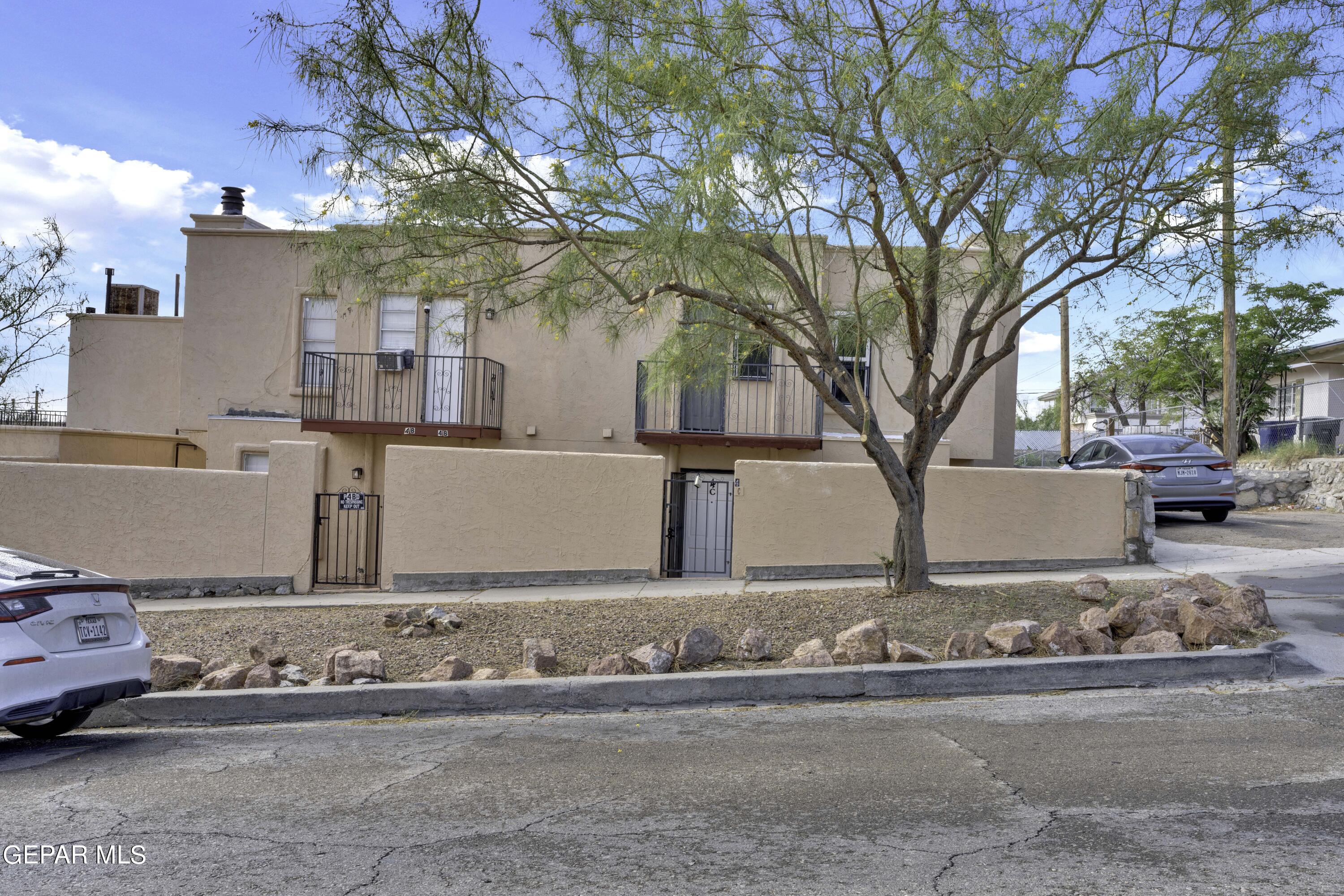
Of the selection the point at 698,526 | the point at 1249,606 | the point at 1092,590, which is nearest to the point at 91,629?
the point at 1092,590

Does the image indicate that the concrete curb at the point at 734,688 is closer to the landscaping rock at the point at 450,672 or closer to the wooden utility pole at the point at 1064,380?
the landscaping rock at the point at 450,672

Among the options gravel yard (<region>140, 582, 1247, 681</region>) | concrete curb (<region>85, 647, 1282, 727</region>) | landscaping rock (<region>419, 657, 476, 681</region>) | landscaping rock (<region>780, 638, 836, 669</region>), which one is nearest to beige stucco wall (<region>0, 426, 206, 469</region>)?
gravel yard (<region>140, 582, 1247, 681</region>)

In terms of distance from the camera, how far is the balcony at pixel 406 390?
18.1 m

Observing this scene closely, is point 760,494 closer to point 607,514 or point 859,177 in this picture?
point 607,514

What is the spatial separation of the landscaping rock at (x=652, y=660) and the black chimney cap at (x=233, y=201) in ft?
53.7

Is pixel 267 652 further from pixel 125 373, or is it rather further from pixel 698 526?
pixel 125 373

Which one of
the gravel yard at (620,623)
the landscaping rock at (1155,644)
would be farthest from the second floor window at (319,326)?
the landscaping rock at (1155,644)

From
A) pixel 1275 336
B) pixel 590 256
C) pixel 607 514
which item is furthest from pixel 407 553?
pixel 1275 336

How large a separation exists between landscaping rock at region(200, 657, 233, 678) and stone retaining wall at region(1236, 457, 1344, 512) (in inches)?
724

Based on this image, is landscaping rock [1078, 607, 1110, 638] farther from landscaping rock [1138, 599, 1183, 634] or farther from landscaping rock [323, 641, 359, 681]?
landscaping rock [323, 641, 359, 681]

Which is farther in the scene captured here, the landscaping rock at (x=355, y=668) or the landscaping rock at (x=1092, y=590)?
the landscaping rock at (x=1092, y=590)

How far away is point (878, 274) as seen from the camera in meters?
16.4

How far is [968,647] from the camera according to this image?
25.4ft

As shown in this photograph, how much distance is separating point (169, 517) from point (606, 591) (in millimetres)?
6108
